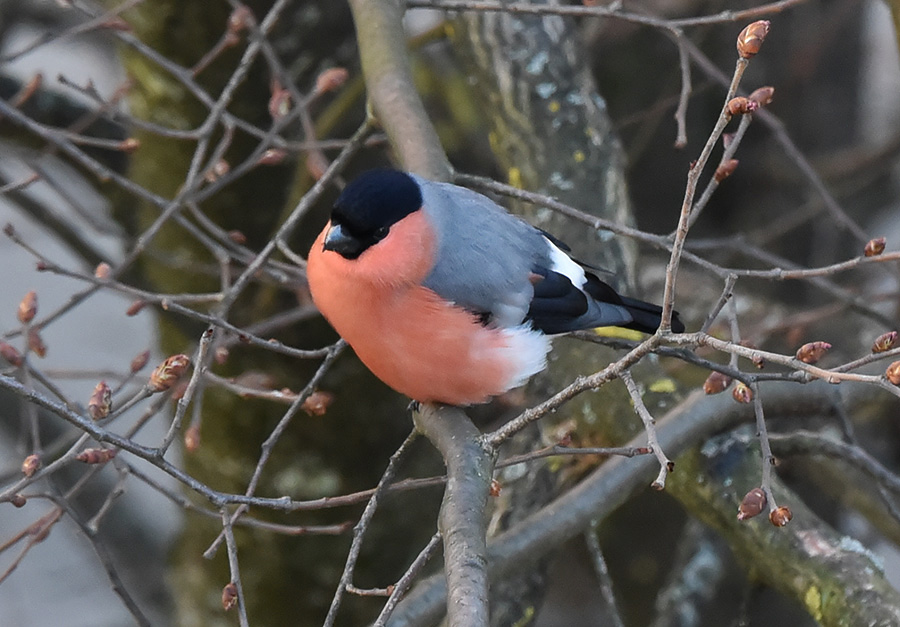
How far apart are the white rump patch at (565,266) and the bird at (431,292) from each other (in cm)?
7

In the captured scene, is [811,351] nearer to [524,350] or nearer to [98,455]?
[524,350]

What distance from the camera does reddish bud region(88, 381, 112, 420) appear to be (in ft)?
4.22

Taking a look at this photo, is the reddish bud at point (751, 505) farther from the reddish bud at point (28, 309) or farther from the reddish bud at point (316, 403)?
the reddish bud at point (28, 309)

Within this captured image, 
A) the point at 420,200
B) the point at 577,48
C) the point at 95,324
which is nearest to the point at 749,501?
the point at 420,200

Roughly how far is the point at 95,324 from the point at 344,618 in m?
3.26

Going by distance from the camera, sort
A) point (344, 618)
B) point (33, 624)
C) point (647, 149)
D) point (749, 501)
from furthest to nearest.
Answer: point (33, 624) < point (647, 149) < point (344, 618) < point (749, 501)

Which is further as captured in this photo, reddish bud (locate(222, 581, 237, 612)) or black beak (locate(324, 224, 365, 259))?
black beak (locate(324, 224, 365, 259))

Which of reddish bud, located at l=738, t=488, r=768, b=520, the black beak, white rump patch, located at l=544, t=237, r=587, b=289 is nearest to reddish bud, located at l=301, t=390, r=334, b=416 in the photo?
the black beak

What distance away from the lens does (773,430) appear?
2.62m

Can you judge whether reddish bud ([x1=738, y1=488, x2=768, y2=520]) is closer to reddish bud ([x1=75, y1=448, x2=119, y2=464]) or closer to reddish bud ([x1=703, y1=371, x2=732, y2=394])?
reddish bud ([x1=703, y1=371, x2=732, y2=394])

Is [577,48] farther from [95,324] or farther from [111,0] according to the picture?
[95,324]

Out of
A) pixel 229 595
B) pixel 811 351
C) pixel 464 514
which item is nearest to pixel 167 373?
pixel 229 595

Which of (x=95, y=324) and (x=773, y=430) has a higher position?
(x=95, y=324)

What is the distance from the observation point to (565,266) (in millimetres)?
1901
